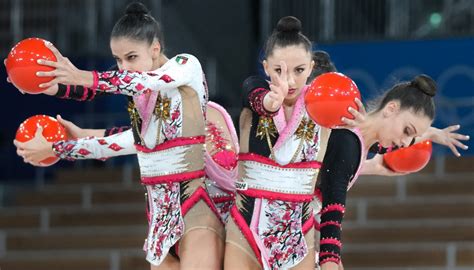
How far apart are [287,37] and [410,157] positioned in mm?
835

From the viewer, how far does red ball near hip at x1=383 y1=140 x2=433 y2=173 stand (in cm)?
416

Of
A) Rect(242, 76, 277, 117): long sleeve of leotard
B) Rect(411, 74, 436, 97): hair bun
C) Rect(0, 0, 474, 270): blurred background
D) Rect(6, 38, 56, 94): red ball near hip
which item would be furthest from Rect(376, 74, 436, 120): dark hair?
Rect(0, 0, 474, 270): blurred background

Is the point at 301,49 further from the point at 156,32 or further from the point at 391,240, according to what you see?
the point at 391,240

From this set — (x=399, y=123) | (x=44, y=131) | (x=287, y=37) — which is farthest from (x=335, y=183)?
(x=44, y=131)

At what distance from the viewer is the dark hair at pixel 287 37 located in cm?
363

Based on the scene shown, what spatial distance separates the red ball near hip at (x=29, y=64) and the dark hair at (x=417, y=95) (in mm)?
1207

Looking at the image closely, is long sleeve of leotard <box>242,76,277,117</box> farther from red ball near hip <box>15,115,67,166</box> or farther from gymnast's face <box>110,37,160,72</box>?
red ball near hip <box>15,115,67,166</box>

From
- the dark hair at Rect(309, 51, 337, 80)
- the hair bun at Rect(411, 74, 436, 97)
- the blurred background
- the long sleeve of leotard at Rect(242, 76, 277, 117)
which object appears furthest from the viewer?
the blurred background

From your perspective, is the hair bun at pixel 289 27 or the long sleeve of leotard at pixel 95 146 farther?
the long sleeve of leotard at pixel 95 146

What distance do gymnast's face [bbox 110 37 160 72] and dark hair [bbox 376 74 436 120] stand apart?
0.85 metres

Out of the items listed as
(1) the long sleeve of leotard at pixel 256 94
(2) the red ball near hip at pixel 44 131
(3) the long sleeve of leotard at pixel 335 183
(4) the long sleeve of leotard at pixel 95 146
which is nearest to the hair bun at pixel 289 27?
(1) the long sleeve of leotard at pixel 256 94

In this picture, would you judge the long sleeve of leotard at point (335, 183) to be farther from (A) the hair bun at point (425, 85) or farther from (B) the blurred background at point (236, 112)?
(B) the blurred background at point (236, 112)

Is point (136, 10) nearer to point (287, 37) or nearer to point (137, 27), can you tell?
point (137, 27)

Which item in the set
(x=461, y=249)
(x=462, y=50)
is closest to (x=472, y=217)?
(x=461, y=249)
